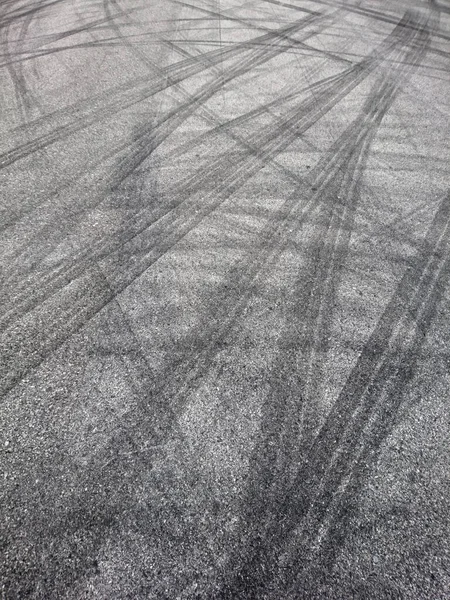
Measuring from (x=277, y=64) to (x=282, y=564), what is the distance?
277 inches

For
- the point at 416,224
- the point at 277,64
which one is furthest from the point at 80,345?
the point at 277,64

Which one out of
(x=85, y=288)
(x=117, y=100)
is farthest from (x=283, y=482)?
(x=117, y=100)

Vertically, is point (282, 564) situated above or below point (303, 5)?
below

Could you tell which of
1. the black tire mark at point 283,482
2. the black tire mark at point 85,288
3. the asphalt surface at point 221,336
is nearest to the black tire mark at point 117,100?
the asphalt surface at point 221,336

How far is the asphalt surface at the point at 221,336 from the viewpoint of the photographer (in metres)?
2.53

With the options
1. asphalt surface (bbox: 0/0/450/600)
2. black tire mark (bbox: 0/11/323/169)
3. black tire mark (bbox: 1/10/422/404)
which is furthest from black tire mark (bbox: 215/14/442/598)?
black tire mark (bbox: 0/11/323/169)

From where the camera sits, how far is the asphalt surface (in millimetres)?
2525

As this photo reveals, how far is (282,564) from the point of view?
2.47m

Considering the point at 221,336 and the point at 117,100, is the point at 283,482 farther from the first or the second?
the point at 117,100

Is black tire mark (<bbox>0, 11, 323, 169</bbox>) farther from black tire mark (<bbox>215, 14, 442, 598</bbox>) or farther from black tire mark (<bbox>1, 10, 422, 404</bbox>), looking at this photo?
black tire mark (<bbox>215, 14, 442, 598</bbox>)

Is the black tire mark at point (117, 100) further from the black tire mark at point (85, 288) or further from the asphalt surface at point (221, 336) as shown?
the black tire mark at point (85, 288)

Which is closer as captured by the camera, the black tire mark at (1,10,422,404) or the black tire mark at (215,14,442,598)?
the black tire mark at (215,14,442,598)

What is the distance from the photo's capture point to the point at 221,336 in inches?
139

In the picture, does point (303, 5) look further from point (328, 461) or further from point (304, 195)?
point (328, 461)
